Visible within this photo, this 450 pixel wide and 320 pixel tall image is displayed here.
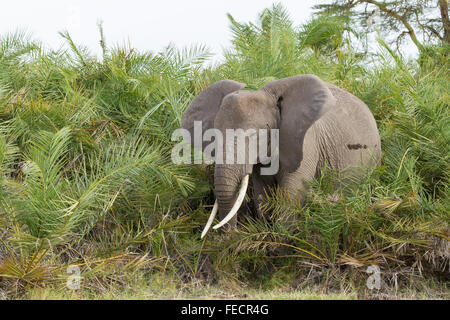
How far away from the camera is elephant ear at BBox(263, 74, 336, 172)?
593 centimetres

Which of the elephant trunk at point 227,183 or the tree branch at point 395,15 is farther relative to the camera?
the tree branch at point 395,15

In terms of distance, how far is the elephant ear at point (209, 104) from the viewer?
21.9 ft

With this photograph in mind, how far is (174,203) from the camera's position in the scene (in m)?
6.97

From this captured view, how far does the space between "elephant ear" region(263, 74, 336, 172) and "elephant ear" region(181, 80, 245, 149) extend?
57 cm

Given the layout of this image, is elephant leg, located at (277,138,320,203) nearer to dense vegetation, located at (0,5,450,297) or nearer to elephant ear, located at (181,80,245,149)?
dense vegetation, located at (0,5,450,297)

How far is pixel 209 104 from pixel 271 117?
979mm

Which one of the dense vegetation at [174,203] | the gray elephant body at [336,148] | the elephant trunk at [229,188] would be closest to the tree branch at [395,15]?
the dense vegetation at [174,203]

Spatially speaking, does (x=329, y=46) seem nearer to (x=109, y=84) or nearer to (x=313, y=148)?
(x=109, y=84)

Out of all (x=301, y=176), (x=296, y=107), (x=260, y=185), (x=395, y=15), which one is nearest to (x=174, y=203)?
(x=260, y=185)

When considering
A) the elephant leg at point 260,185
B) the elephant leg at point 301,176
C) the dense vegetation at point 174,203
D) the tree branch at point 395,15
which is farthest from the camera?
the tree branch at point 395,15

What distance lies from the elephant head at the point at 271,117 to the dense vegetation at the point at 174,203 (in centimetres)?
41

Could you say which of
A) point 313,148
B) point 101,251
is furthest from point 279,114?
point 101,251

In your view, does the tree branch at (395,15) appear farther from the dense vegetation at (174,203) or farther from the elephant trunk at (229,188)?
the elephant trunk at (229,188)

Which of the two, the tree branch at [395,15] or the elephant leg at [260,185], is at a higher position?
the tree branch at [395,15]
